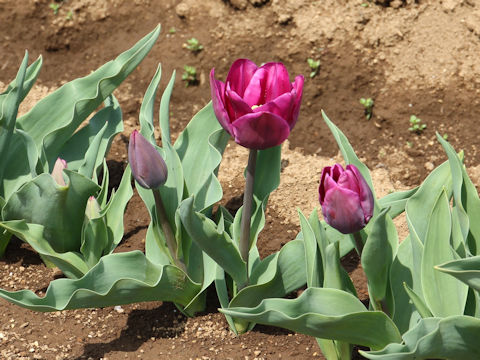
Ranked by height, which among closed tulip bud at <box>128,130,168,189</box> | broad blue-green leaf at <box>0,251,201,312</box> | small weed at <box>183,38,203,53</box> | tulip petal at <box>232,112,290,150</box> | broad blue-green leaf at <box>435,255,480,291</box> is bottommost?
broad blue-green leaf at <box>0,251,201,312</box>

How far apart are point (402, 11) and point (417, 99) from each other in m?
0.53

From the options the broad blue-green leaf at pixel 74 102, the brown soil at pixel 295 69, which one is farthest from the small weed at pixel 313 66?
the broad blue-green leaf at pixel 74 102

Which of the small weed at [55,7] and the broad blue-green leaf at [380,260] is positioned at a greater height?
the small weed at [55,7]

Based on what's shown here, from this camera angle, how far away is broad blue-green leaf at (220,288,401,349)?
1935 millimetres

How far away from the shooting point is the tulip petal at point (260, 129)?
1921 mm

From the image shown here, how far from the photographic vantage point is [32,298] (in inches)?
85.4

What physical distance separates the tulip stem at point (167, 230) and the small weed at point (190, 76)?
158cm

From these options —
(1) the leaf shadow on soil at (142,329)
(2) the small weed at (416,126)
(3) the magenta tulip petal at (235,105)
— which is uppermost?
(3) the magenta tulip petal at (235,105)

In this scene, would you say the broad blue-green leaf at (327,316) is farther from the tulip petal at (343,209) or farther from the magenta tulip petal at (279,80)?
the magenta tulip petal at (279,80)

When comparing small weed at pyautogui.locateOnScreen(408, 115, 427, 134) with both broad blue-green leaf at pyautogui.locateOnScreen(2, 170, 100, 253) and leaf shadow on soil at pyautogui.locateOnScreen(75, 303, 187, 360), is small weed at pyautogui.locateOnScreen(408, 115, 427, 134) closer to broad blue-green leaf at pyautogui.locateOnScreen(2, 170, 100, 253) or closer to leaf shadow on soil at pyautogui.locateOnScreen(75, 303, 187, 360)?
leaf shadow on soil at pyautogui.locateOnScreen(75, 303, 187, 360)

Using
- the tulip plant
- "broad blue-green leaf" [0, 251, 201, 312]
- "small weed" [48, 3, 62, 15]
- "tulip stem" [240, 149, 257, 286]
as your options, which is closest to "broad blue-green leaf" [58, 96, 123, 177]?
the tulip plant

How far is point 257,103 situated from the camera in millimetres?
2080

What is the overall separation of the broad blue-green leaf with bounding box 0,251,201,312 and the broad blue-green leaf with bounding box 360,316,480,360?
712 millimetres

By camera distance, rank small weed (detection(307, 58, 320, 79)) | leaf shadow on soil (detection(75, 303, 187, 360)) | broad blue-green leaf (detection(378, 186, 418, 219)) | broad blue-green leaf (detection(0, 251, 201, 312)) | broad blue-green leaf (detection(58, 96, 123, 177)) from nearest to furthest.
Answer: broad blue-green leaf (detection(0, 251, 201, 312)) < broad blue-green leaf (detection(378, 186, 418, 219)) < leaf shadow on soil (detection(75, 303, 187, 360)) < broad blue-green leaf (detection(58, 96, 123, 177)) < small weed (detection(307, 58, 320, 79))
